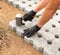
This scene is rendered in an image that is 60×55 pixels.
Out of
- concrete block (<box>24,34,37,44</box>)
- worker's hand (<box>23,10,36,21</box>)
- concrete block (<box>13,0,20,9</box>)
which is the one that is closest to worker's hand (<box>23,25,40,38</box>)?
concrete block (<box>24,34,37,44</box>)

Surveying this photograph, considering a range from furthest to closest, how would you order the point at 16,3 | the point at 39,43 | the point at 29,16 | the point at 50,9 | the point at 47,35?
the point at 16,3 → the point at 29,16 → the point at 47,35 → the point at 39,43 → the point at 50,9

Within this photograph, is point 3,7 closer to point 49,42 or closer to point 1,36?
point 1,36

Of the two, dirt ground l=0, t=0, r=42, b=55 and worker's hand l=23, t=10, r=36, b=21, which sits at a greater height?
worker's hand l=23, t=10, r=36, b=21

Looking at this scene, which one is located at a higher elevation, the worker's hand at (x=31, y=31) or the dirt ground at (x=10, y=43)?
the worker's hand at (x=31, y=31)

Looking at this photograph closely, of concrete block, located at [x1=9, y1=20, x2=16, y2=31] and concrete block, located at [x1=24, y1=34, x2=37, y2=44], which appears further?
concrete block, located at [x1=9, y1=20, x2=16, y2=31]

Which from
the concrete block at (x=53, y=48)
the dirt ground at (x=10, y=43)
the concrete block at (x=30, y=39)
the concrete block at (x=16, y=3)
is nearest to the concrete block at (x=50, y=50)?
the concrete block at (x=53, y=48)

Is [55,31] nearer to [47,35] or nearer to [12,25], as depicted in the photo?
[47,35]

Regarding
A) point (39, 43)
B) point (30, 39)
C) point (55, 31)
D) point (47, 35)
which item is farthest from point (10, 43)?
point (55, 31)

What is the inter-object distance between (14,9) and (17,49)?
1.00 m

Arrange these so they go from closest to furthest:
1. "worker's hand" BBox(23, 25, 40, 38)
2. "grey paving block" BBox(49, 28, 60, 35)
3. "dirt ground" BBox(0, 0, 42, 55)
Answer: "dirt ground" BBox(0, 0, 42, 55) → "worker's hand" BBox(23, 25, 40, 38) → "grey paving block" BBox(49, 28, 60, 35)

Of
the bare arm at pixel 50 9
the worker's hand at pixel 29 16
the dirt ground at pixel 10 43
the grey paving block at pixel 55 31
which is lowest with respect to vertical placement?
the dirt ground at pixel 10 43

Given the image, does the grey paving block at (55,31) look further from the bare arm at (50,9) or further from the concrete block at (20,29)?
the concrete block at (20,29)

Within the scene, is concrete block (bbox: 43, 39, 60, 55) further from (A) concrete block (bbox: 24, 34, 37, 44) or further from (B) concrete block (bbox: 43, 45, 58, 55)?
(A) concrete block (bbox: 24, 34, 37, 44)

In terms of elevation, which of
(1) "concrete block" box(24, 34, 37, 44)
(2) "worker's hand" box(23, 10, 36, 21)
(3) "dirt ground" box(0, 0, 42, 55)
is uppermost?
(2) "worker's hand" box(23, 10, 36, 21)
